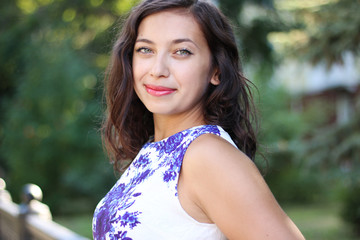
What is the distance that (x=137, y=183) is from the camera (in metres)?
1.47

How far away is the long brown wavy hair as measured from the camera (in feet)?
5.10

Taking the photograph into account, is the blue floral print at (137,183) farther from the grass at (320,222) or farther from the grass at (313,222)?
the grass at (320,222)

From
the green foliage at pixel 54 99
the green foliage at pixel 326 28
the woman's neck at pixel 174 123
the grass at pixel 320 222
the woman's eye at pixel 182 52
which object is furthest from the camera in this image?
the grass at pixel 320 222

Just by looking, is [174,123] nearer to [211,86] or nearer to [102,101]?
[211,86]

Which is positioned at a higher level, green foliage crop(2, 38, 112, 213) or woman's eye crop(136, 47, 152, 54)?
woman's eye crop(136, 47, 152, 54)

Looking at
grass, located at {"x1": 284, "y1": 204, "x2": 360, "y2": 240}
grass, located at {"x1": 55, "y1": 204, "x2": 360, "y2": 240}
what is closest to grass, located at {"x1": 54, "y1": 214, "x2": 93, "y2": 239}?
grass, located at {"x1": 55, "y1": 204, "x2": 360, "y2": 240}

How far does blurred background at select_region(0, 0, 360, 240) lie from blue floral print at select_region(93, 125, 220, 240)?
0.55 m

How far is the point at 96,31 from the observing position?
8.89 metres

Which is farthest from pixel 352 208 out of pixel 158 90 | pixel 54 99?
pixel 158 90

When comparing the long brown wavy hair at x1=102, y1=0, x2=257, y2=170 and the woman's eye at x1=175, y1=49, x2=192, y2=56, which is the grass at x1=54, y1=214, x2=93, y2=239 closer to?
the long brown wavy hair at x1=102, y1=0, x2=257, y2=170

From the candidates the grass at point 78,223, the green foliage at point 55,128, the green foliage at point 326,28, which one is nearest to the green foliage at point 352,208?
the green foliage at point 326,28

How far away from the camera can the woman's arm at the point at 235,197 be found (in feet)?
3.79

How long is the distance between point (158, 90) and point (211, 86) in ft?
0.61

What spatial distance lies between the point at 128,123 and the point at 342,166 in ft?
17.3
